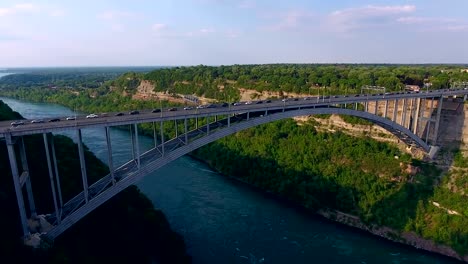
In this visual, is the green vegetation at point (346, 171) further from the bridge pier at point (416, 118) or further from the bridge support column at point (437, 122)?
the bridge support column at point (437, 122)

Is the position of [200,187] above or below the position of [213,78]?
below

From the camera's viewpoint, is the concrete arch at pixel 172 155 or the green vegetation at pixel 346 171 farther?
the green vegetation at pixel 346 171

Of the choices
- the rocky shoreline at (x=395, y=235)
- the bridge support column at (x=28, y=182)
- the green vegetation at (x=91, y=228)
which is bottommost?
the rocky shoreline at (x=395, y=235)

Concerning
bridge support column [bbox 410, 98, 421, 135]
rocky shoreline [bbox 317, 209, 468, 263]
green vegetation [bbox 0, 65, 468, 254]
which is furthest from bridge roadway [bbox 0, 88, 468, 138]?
rocky shoreline [bbox 317, 209, 468, 263]

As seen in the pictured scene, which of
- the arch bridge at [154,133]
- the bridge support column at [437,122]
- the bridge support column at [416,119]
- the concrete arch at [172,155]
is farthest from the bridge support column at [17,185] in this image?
the bridge support column at [437,122]

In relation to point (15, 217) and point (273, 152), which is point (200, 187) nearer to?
point (273, 152)

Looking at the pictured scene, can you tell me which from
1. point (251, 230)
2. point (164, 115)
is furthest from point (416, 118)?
point (164, 115)

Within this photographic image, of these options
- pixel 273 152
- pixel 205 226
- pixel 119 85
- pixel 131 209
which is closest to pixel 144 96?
pixel 119 85
